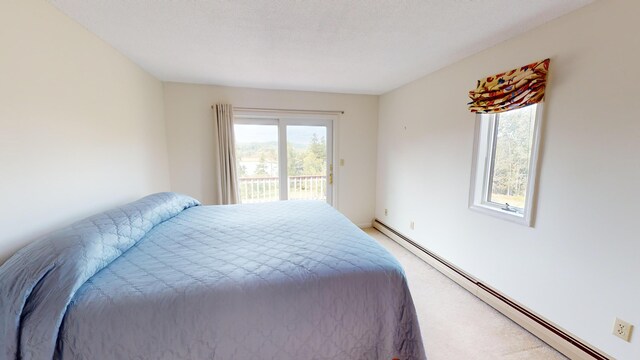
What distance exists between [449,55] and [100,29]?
2.99 meters

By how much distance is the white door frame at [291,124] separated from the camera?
3.57 meters

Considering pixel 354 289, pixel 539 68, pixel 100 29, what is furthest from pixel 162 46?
pixel 539 68

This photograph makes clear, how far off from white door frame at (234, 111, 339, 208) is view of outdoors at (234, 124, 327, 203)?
59 millimetres

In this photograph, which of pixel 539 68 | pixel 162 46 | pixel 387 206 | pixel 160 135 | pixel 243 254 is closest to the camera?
pixel 243 254

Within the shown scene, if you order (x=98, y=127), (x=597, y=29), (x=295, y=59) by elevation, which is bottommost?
(x=98, y=127)

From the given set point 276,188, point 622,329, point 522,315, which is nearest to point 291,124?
point 276,188

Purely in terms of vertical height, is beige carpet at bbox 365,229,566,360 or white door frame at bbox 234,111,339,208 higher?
white door frame at bbox 234,111,339,208

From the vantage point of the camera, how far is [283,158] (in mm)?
3795

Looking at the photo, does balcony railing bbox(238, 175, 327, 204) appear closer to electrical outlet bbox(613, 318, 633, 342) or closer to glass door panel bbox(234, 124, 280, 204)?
glass door panel bbox(234, 124, 280, 204)

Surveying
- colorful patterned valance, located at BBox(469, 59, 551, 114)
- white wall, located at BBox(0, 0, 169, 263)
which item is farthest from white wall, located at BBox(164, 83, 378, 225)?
colorful patterned valance, located at BBox(469, 59, 551, 114)

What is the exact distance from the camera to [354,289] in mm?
1207

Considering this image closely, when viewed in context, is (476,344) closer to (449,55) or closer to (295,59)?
(449,55)

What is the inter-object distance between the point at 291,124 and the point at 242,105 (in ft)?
2.53

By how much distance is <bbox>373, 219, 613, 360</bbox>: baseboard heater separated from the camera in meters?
1.55
